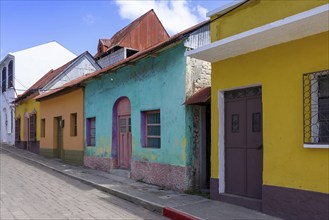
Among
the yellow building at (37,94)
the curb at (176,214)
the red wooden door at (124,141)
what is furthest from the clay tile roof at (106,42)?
the curb at (176,214)

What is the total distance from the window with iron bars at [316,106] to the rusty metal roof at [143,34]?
19.0 metres

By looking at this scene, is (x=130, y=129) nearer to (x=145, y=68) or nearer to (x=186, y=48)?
(x=145, y=68)

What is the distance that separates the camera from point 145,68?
34.3ft

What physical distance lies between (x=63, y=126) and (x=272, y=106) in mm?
12841

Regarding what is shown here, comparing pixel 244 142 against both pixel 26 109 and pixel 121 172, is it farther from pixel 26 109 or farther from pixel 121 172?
pixel 26 109

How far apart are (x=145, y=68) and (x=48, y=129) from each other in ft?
35.2

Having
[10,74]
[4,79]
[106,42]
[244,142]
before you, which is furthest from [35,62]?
[244,142]

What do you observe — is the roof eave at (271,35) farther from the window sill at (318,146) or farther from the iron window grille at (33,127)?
the iron window grille at (33,127)

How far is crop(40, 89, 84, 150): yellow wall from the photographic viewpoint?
50.0 ft

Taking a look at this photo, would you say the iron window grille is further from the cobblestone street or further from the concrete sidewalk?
the concrete sidewalk

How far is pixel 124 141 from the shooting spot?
1211 centimetres

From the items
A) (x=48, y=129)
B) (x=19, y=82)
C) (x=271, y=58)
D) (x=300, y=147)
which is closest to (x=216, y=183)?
(x=300, y=147)

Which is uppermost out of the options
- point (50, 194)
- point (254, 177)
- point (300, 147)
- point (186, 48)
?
point (186, 48)

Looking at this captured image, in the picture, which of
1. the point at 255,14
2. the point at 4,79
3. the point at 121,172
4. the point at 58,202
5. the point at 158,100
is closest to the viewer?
the point at 255,14
